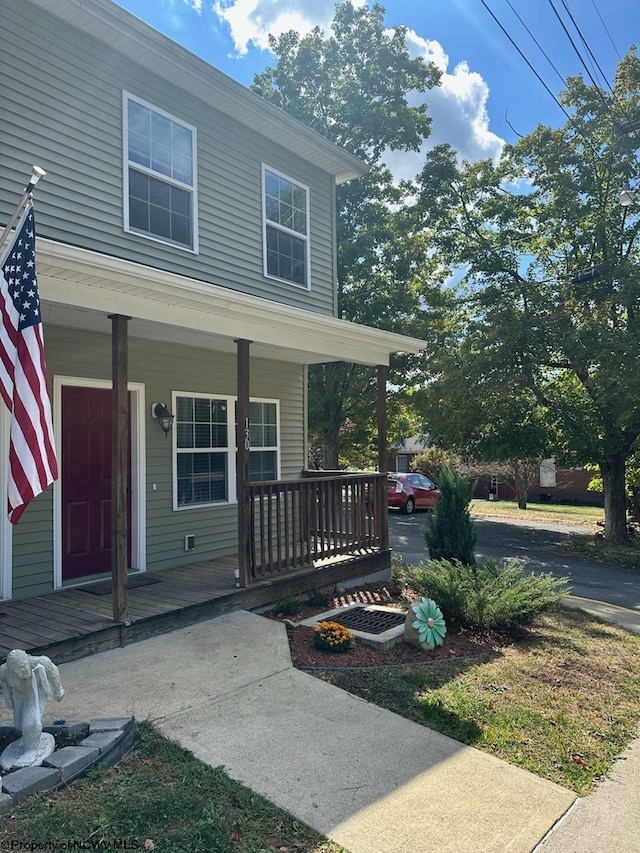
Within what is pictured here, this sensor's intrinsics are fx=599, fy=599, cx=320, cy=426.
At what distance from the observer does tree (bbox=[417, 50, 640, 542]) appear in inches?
463

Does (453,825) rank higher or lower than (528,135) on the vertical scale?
lower

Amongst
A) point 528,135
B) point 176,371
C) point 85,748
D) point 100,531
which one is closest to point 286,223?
point 176,371

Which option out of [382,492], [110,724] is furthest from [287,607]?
[110,724]

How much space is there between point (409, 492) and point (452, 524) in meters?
12.1

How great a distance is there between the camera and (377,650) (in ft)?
17.0

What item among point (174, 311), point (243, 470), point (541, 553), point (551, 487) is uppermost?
point (174, 311)

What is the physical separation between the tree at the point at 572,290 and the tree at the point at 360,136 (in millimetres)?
2539

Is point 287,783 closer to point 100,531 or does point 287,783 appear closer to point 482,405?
point 100,531

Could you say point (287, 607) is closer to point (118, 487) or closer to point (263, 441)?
point (118, 487)

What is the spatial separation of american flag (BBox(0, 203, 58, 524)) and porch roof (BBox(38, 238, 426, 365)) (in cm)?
75

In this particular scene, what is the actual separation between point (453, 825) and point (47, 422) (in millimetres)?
2935

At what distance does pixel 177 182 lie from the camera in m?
6.99

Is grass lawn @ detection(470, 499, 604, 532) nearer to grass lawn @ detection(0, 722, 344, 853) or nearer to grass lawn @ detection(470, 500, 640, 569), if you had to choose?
grass lawn @ detection(470, 500, 640, 569)

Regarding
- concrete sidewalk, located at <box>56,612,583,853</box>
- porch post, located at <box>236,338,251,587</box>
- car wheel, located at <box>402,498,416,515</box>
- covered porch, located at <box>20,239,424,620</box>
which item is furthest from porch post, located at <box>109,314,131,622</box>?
car wheel, located at <box>402,498,416,515</box>
